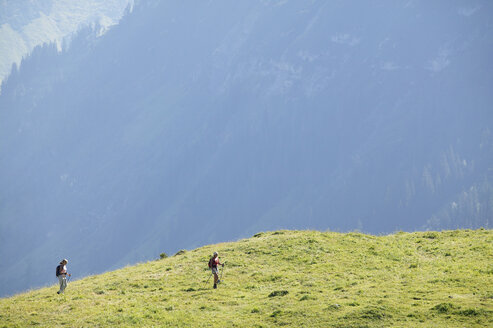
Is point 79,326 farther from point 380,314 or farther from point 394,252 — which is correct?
point 394,252

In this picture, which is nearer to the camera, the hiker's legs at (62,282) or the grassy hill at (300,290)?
the grassy hill at (300,290)

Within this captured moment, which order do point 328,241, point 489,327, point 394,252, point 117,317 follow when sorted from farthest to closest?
point 328,241 < point 394,252 < point 117,317 < point 489,327

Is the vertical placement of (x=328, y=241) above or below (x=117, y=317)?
above

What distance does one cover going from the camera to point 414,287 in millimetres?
35719

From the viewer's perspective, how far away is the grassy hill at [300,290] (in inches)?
1238

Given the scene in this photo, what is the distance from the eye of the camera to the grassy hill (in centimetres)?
3144

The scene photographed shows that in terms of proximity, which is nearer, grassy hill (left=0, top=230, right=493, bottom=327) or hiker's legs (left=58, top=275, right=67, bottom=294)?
grassy hill (left=0, top=230, right=493, bottom=327)

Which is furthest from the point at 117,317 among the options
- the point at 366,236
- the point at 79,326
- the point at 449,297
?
the point at 366,236

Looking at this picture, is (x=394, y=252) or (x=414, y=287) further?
(x=394, y=252)

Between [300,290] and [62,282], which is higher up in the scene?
[62,282]

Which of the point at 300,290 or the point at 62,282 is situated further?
the point at 62,282

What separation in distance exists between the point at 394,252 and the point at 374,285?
11140 mm

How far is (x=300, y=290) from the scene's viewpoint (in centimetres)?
3778

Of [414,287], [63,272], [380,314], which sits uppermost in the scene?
[63,272]
